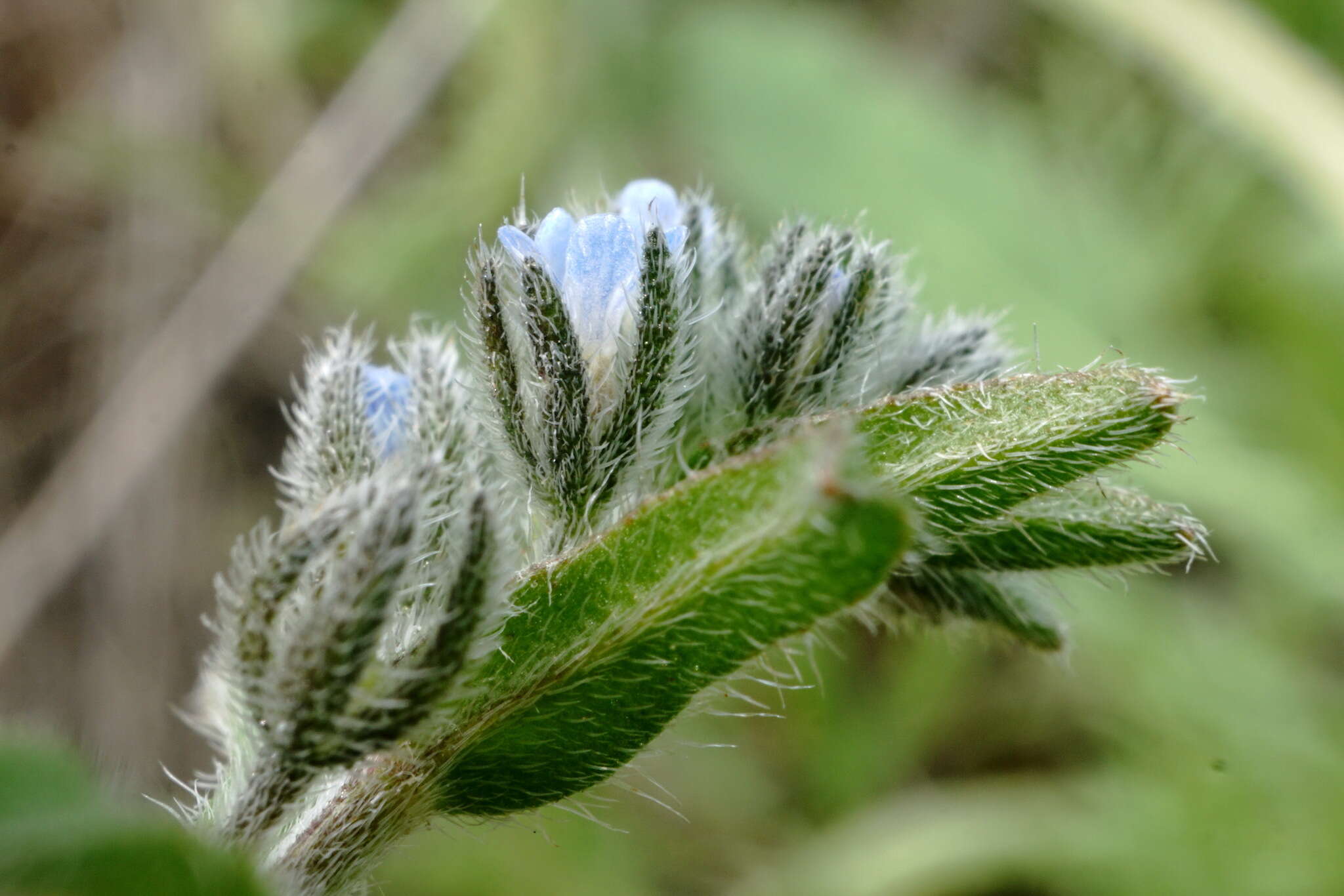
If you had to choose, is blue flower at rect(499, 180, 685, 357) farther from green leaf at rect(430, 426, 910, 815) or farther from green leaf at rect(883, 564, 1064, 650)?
green leaf at rect(883, 564, 1064, 650)

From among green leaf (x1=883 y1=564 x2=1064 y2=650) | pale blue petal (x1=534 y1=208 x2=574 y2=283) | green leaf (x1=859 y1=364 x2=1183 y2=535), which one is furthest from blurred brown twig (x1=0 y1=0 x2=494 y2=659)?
green leaf (x1=859 y1=364 x2=1183 y2=535)

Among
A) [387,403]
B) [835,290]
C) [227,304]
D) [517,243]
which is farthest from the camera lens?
[227,304]

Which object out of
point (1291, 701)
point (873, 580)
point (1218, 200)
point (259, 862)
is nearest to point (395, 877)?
point (259, 862)

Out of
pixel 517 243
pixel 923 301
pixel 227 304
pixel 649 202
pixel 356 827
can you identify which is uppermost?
pixel 923 301

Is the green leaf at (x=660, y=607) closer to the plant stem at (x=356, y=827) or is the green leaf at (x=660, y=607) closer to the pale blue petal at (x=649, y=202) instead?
the plant stem at (x=356, y=827)

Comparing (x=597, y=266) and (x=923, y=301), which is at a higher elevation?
(x=923, y=301)

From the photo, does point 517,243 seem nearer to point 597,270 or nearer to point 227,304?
point 597,270

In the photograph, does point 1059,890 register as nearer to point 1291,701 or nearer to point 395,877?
point 1291,701

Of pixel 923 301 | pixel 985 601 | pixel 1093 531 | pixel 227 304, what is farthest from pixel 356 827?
pixel 227 304

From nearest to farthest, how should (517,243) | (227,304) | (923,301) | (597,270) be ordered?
(517,243), (597,270), (923,301), (227,304)
